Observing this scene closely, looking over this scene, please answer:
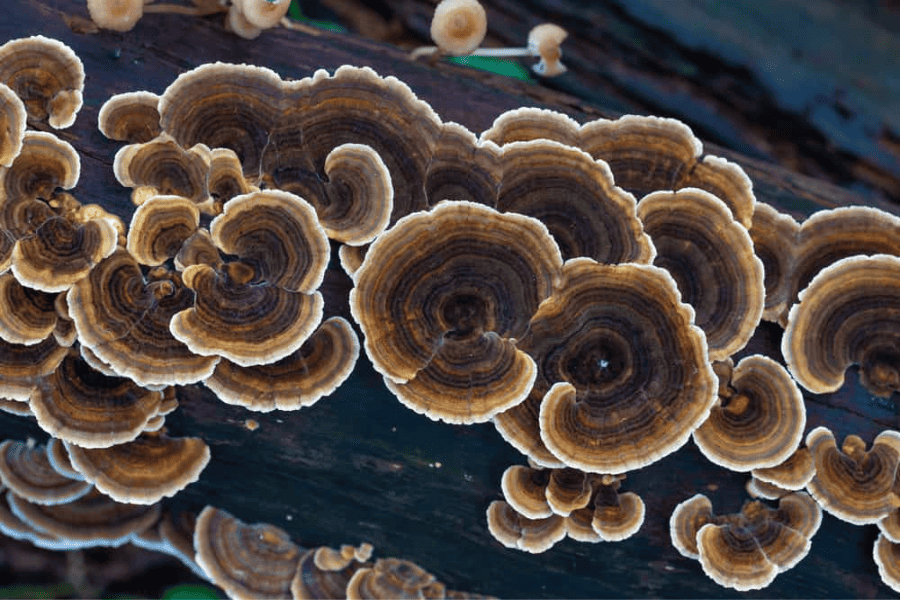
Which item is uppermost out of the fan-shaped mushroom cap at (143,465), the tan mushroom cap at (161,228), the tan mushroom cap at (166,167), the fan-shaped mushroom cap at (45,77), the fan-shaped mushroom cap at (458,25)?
the fan-shaped mushroom cap at (458,25)

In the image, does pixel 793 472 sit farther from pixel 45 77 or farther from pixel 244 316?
pixel 45 77

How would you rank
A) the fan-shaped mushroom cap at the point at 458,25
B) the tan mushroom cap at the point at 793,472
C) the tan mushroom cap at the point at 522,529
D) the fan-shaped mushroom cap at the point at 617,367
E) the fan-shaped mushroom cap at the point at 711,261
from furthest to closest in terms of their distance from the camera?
the fan-shaped mushroom cap at the point at 458,25 → the tan mushroom cap at the point at 522,529 → the tan mushroom cap at the point at 793,472 → the fan-shaped mushroom cap at the point at 711,261 → the fan-shaped mushroom cap at the point at 617,367

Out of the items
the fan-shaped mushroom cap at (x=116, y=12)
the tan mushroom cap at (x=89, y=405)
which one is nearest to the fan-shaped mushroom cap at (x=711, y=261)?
the tan mushroom cap at (x=89, y=405)

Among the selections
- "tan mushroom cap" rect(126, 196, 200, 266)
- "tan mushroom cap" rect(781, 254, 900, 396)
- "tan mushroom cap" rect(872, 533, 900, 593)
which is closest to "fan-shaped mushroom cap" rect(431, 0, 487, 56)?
"tan mushroom cap" rect(126, 196, 200, 266)

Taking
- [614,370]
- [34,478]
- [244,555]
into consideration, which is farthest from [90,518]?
[614,370]

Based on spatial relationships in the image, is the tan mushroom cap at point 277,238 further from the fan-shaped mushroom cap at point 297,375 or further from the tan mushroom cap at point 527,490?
the tan mushroom cap at point 527,490
